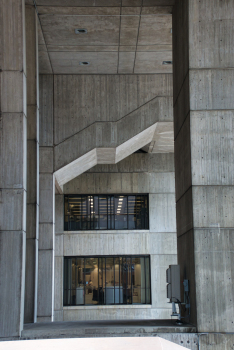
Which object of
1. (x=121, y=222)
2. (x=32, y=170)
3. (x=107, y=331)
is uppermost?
(x=32, y=170)

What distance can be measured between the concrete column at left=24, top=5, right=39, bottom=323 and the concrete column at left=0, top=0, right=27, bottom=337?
354cm

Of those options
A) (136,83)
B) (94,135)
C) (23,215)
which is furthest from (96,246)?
(23,215)

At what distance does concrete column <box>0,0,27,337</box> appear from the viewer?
9625 mm

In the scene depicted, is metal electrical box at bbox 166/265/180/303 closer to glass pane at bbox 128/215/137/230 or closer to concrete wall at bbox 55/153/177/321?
concrete wall at bbox 55/153/177/321

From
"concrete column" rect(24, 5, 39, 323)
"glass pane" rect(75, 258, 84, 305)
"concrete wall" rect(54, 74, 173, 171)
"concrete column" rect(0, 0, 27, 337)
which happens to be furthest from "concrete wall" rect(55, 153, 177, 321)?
"concrete column" rect(0, 0, 27, 337)

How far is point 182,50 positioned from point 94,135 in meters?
8.29

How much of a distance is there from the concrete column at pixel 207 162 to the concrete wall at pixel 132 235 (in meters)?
14.8

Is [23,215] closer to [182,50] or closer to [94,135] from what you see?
[182,50]

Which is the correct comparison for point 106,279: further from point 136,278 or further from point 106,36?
point 106,36

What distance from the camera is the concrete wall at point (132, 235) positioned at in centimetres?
2481

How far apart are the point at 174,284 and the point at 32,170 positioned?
6.59 m

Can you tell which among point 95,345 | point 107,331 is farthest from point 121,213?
point 95,345

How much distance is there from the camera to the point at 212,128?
9.90 metres

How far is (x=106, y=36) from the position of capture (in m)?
15.9
